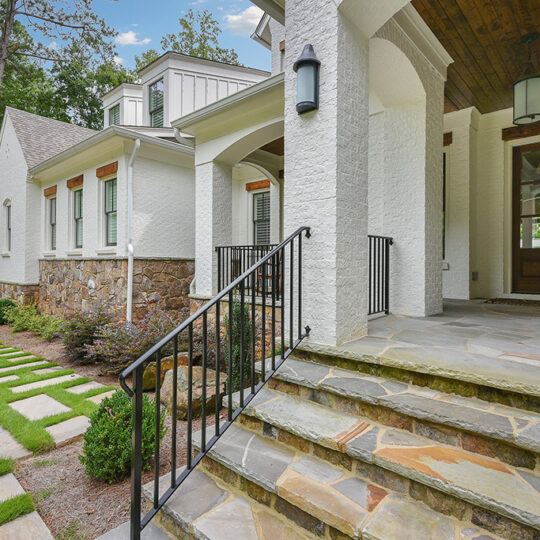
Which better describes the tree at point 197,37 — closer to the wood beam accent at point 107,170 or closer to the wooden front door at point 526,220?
the wood beam accent at point 107,170

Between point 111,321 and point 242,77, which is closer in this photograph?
point 111,321

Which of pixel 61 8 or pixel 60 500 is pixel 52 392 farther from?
pixel 61 8

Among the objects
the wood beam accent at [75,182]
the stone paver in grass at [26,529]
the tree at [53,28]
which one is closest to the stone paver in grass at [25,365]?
the stone paver in grass at [26,529]

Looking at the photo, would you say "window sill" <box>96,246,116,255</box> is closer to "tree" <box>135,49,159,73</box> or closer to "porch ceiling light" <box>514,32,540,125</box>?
"porch ceiling light" <box>514,32,540,125</box>

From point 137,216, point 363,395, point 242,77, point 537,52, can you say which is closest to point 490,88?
point 537,52

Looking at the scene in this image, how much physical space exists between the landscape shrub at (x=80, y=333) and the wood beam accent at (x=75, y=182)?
3161mm

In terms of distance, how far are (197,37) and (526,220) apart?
1567 cm

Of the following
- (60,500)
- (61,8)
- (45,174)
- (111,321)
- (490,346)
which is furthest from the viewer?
(61,8)

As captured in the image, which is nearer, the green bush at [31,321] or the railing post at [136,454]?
the railing post at [136,454]

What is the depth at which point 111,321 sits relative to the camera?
577 cm

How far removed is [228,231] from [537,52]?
4.45 m

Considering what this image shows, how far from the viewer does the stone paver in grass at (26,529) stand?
6.10 ft

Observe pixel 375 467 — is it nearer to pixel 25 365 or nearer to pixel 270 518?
pixel 270 518

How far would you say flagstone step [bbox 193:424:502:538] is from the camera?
136 centimetres
